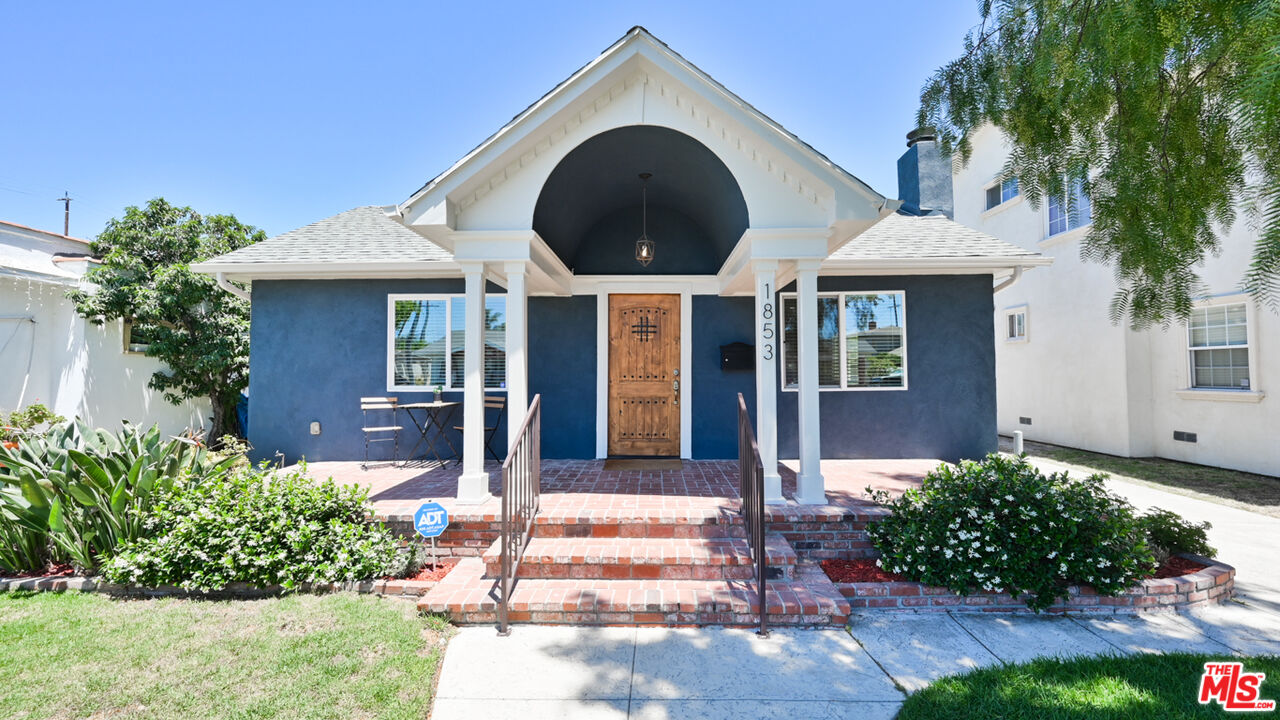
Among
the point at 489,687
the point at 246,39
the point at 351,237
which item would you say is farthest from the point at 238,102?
the point at 489,687

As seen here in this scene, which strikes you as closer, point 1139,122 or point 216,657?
point 216,657

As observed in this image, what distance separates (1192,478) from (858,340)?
5497 mm

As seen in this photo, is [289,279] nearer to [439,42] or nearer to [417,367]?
[417,367]

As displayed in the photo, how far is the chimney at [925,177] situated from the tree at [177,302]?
1301cm

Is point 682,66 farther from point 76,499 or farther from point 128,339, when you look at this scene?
point 128,339

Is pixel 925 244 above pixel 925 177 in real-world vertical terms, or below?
below

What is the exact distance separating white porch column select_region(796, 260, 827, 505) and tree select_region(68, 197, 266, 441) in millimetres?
10914

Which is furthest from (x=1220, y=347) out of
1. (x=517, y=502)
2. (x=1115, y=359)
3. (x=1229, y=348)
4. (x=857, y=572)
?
(x=517, y=502)

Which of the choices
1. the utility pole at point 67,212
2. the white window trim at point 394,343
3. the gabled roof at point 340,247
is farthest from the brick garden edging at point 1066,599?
the utility pole at point 67,212

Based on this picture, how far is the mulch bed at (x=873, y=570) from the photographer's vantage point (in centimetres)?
393

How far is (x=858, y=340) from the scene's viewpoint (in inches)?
290

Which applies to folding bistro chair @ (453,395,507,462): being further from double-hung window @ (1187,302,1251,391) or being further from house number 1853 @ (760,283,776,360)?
double-hung window @ (1187,302,1251,391)

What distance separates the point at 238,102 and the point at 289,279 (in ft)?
15.8

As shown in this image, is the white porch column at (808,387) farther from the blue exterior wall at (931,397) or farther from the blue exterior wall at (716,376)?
the blue exterior wall at (931,397)
